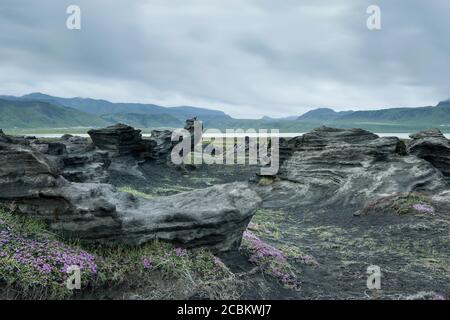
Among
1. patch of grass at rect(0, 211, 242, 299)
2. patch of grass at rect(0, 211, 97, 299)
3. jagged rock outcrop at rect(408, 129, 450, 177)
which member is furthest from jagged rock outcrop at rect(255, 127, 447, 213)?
patch of grass at rect(0, 211, 97, 299)

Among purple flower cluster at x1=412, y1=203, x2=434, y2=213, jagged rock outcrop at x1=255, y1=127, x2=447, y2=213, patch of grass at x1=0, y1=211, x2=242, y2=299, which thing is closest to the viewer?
patch of grass at x1=0, y1=211, x2=242, y2=299

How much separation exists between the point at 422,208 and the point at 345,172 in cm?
1041

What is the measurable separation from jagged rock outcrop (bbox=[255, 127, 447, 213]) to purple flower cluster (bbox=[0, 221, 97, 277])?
2522 cm

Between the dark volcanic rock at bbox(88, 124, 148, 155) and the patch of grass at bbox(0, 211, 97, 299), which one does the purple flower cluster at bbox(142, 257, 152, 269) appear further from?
the dark volcanic rock at bbox(88, 124, 148, 155)

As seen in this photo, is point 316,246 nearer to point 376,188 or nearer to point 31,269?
point 376,188

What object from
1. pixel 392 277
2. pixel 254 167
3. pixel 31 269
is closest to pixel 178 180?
pixel 254 167

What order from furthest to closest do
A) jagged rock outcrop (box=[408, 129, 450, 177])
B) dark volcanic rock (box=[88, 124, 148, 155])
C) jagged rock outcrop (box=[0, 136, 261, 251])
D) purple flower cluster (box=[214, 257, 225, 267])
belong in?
dark volcanic rock (box=[88, 124, 148, 155]) → jagged rock outcrop (box=[408, 129, 450, 177]) → purple flower cluster (box=[214, 257, 225, 267]) → jagged rock outcrop (box=[0, 136, 261, 251])

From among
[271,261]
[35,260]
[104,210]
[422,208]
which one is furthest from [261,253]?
[422,208]

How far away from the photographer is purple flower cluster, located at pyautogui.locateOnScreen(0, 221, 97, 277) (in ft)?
38.8

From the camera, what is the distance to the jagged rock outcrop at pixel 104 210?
14.0 m

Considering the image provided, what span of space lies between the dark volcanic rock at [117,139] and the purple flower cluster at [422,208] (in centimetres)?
4229

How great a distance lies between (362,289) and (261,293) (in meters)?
4.21

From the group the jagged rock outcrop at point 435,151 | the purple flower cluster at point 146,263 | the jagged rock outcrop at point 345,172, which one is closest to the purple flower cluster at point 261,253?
the purple flower cluster at point 146,263

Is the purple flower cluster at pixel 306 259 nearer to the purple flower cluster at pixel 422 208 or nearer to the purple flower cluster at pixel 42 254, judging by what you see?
the purple flower cluster at pixel 42 254
